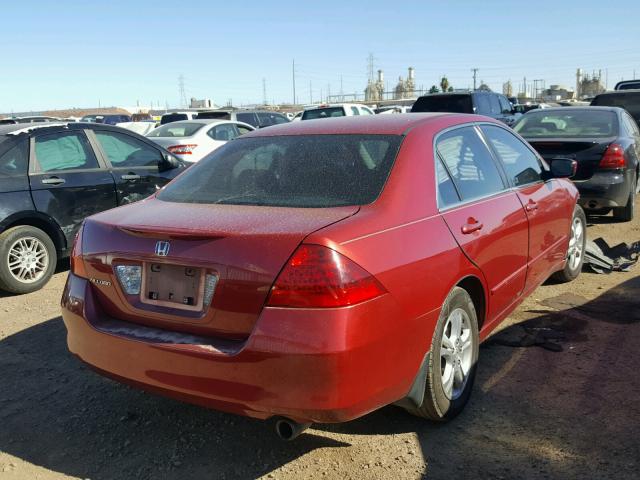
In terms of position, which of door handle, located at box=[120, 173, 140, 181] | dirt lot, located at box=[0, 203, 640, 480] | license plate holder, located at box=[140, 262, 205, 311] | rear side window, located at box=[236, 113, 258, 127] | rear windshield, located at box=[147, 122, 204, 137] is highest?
rear side window, located at box=[236, 113, 258, 127]

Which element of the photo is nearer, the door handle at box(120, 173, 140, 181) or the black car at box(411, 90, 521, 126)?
the door handle at box(120, 173, 140, 181)

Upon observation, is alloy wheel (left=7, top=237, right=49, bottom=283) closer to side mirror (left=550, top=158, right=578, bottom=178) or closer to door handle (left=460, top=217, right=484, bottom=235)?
door handle (left=460, top=217, right=484, bottom=235)

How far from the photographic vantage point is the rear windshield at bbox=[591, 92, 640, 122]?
13.7 m

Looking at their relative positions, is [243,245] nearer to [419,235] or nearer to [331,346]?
[331,346]

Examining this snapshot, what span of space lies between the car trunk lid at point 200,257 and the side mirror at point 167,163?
4.25 metres

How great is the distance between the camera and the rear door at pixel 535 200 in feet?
13.9

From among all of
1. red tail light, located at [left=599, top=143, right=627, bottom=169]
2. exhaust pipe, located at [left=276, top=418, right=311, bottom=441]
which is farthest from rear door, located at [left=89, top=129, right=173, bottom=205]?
red tail light, located at [left=599, top=143, right=627, bottom=169]

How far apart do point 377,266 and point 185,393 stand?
3.31 feet

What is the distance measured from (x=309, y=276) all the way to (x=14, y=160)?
4604mm

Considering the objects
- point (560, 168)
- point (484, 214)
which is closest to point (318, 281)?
point (484, 214)

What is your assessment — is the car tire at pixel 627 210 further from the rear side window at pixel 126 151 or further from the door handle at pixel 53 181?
the door handle at pixel 53 181

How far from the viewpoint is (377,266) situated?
2594 millimetres

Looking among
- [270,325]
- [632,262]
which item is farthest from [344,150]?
[632,262]

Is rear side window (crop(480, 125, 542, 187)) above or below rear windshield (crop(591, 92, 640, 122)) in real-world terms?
below
